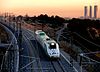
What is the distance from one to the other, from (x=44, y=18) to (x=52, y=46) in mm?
70311

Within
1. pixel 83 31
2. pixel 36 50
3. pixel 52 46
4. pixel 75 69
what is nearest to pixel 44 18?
pixel 83 31

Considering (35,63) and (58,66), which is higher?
(58,66)

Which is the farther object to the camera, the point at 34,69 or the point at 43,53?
the point at 43,53

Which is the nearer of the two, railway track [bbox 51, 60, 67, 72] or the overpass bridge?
the overpass bridge

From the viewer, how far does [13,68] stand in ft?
105

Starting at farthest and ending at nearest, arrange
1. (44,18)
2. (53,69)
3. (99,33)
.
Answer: (44,18) → (99,33) → (53,69)

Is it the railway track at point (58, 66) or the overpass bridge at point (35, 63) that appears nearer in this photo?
the overpass bridge at point (35, 63)

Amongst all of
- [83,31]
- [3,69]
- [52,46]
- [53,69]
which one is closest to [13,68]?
[3,69]

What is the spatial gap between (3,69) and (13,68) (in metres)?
2.07

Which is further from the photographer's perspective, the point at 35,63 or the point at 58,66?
the point at 35,63

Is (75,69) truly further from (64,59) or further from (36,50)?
(36,50)

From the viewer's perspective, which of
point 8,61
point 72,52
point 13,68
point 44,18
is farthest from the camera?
point 44,18

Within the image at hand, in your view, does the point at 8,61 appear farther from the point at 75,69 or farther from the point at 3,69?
the point at 75,69

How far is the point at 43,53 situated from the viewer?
4441 cm
